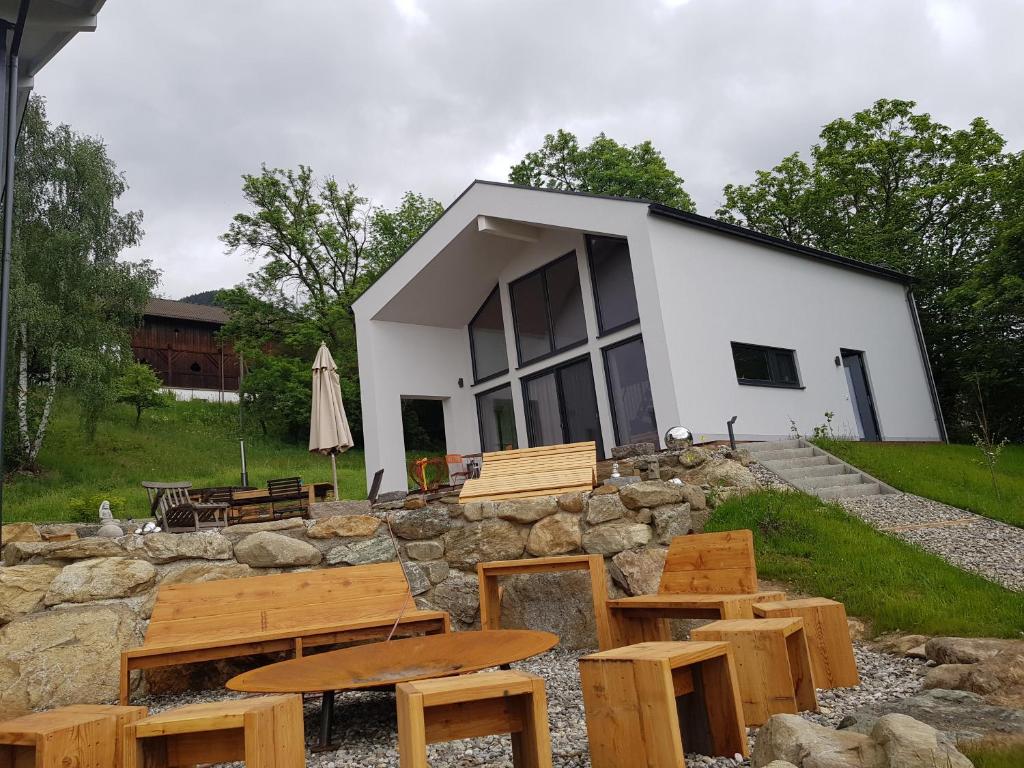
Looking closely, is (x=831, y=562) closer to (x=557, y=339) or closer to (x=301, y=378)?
(x=557, y=339)

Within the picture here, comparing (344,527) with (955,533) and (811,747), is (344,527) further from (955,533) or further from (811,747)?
(955,533)

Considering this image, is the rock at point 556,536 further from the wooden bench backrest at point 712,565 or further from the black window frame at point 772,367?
the black window frame at point 772,367

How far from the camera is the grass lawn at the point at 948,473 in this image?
737cm

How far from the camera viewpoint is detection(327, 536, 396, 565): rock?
18.4 ft

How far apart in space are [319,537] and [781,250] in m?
9.39

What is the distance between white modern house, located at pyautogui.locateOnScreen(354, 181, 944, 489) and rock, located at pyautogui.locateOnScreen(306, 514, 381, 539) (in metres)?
5.16

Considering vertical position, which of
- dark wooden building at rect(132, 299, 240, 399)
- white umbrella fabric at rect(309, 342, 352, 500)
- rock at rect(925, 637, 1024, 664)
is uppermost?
dark wooden building at rect(132, 299, 240, 399)

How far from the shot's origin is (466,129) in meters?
22.2

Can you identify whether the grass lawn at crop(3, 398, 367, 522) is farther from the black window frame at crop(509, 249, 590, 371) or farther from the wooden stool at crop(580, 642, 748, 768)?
the wooden stool at crop(580, 642, 748, 768)

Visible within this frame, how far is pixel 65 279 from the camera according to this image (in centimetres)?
1794

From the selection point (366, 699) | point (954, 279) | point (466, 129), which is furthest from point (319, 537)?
point (466, 129)

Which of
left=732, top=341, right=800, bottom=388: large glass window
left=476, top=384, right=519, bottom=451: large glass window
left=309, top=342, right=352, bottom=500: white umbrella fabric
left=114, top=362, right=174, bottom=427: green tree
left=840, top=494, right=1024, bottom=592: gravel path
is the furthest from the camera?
left=114, top=362, right=174, bottom=427: green tree

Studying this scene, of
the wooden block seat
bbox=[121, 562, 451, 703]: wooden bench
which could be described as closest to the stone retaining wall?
bbox=[121, 562, 451, 703]: wooden bench

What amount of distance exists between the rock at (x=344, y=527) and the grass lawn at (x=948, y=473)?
576 centimetres
